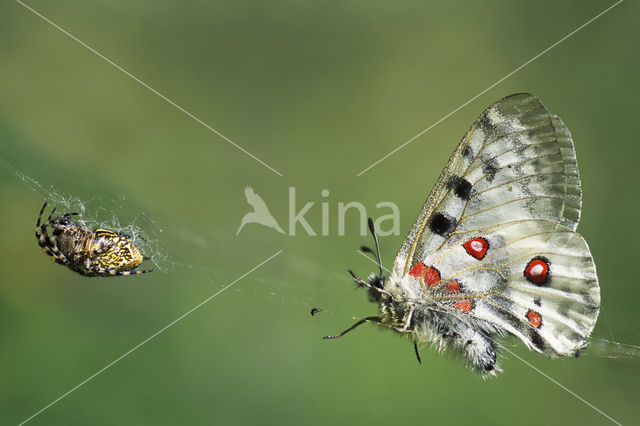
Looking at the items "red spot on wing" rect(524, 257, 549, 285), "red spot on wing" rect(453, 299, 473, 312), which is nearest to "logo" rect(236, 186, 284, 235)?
"red spot on wing" rect(453, 299, 473, 312)

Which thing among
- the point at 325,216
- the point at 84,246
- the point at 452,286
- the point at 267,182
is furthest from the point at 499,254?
the point at 267,182

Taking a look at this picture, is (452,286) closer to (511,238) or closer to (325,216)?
(511,238)

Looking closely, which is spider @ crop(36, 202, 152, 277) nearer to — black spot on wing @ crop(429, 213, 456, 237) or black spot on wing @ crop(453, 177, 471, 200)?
black spot on wing @ crop(429, 213, 456, 237)

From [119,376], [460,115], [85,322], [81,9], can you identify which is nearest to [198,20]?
[81,9]

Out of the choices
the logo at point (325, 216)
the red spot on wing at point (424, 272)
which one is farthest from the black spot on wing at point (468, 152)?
the logo at point (325, 216)

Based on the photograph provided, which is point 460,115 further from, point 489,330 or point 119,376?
point 119,376
